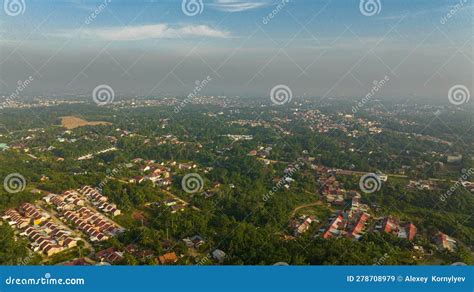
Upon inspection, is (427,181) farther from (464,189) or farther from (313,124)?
(313,124)

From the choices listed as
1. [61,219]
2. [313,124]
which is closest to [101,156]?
[61,219]

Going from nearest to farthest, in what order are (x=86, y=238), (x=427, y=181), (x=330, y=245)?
1. (x=330, y=245)
2. (x=86, y=238)
3. (x=427, y=181)

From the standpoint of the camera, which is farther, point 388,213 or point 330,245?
point 388,213

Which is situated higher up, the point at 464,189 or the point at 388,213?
the point at 464,189

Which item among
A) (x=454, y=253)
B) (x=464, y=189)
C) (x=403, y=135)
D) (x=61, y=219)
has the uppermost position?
Result: (x=403, y=135)

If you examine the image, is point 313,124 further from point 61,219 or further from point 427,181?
point 61,219

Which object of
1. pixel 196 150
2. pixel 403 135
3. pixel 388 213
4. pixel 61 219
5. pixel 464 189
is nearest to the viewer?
pixel 61 219
